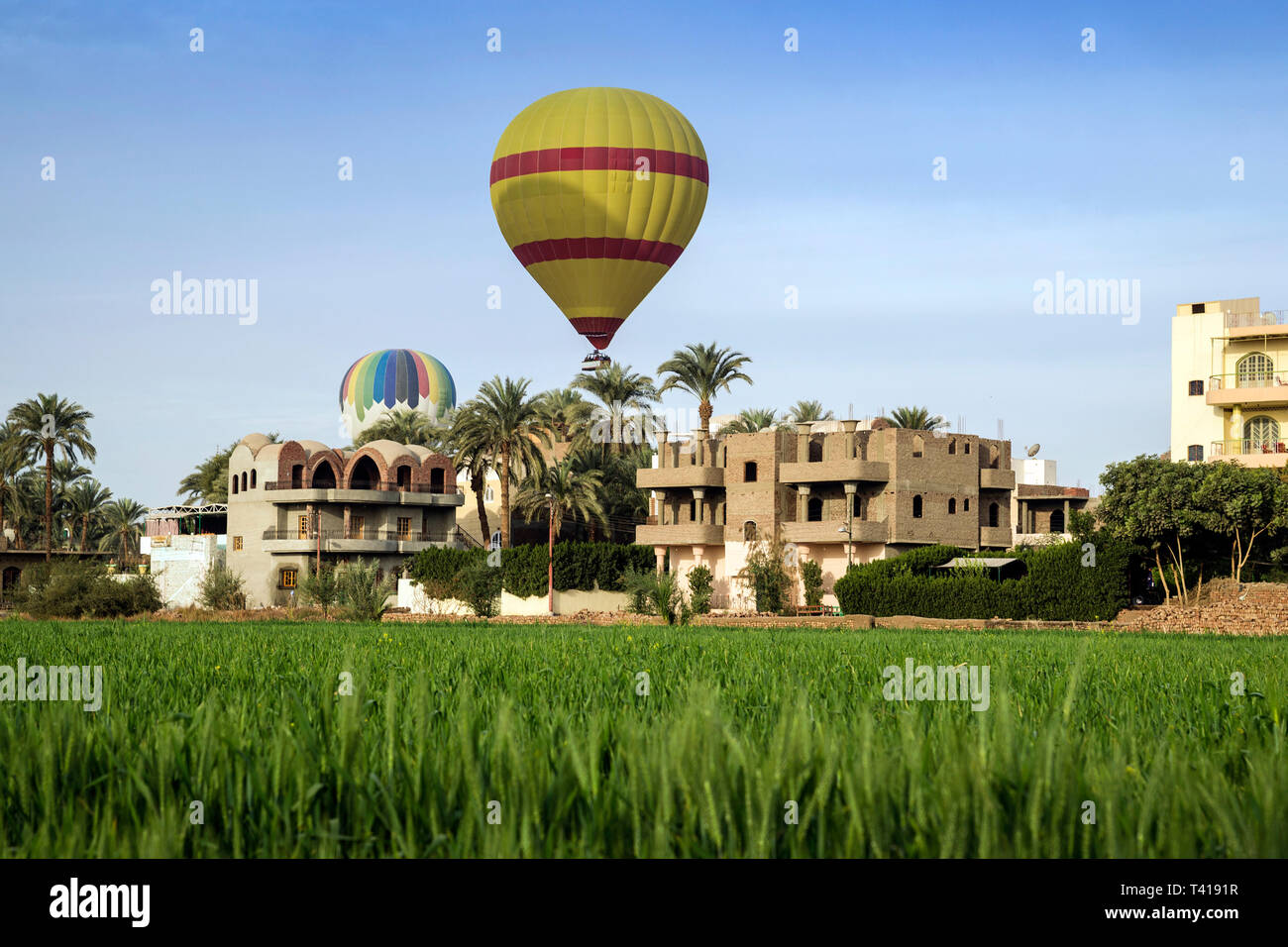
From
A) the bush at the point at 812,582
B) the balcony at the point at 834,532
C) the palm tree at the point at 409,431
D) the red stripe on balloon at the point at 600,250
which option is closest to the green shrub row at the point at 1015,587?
the bush at the point at 812,582

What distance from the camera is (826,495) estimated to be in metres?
67.0

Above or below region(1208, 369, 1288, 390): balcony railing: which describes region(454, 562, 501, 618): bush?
below

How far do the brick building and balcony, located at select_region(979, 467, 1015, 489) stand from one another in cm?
5

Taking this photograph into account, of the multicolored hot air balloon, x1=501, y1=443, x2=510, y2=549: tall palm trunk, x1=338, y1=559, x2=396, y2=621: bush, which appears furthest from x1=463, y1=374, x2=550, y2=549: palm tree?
the multicolored hot air balloon

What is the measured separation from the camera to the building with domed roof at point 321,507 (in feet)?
242

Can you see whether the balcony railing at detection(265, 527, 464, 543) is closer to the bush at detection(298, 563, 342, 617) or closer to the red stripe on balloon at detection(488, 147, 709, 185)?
the bush at detection(298, 563, 342, 617)

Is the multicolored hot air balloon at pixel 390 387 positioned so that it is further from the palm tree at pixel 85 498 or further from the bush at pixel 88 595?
the bush at pixel 88 595

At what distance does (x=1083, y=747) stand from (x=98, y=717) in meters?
5.05

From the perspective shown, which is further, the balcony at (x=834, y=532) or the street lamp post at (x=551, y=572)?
the street lamp post at (x=551, y=572)

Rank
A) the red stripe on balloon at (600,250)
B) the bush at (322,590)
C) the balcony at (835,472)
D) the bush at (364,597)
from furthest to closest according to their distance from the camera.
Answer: the balcony at (835,472)
the bush at (322,590)
the red stripe on balloon at (600,250)
the bush at (364,597)

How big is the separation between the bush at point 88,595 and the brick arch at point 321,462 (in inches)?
914

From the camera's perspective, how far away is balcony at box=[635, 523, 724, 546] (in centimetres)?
6962

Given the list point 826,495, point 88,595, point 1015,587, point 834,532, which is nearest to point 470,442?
point 826,495

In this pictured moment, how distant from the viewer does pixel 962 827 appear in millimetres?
3965
